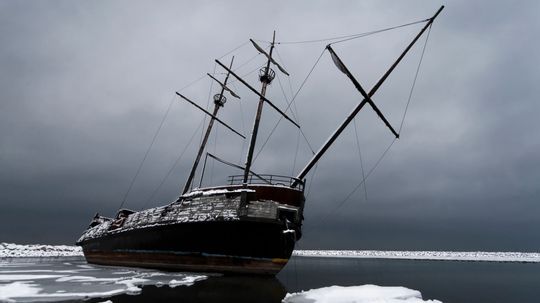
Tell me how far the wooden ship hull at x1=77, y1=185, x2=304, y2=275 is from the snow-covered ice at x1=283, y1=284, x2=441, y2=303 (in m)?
5.35

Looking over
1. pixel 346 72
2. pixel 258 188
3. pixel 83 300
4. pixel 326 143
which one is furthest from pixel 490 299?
pixel 83 300

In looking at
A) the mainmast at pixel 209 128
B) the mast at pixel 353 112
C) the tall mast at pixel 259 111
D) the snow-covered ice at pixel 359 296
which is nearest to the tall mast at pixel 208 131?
the mainmast at pixel 209 128

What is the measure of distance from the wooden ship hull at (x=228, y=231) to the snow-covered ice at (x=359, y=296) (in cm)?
535

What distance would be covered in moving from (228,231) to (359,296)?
841cm

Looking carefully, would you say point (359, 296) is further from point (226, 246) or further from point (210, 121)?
point (210, 121)

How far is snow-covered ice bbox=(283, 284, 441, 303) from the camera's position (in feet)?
31.3

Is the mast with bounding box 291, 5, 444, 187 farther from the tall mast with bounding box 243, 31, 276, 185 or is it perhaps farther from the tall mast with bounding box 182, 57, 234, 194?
the tall mast with bounding box 182, 57, 234, 194

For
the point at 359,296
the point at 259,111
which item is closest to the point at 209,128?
the point at 259,111

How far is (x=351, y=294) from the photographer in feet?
34.0

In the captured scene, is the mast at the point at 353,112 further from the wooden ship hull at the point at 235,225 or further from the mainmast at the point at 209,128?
the mainmast at the point at 209,128

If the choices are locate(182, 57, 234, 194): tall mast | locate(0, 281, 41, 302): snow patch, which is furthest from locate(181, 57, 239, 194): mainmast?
locate(0, 281, 41, 302): snow patch

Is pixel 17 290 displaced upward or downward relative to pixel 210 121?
downward

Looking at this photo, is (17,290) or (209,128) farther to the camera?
(209,128)

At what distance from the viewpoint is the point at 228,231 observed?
16.6 meters
